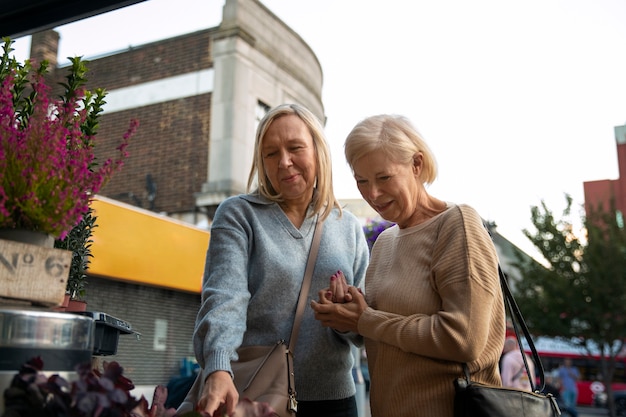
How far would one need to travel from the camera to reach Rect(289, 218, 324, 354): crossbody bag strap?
1877 mm

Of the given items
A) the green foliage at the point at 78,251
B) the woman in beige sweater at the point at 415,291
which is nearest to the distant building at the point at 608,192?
the woman in beige sweater at the point at 415,291

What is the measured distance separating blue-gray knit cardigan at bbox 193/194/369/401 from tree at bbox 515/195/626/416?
18.0 m

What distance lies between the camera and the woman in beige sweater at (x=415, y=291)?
1588mm

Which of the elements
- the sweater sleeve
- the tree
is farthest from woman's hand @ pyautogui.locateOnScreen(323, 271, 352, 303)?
the tree

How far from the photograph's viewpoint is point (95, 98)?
77.2 inches

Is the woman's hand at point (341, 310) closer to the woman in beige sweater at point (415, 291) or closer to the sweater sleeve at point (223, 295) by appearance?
the woman in beige sweater at point (415, 291)

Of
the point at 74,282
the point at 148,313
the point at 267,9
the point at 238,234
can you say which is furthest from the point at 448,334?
the point at 267,9

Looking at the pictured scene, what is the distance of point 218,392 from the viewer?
156 centimetres

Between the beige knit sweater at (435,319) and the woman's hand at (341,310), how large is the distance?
38mm

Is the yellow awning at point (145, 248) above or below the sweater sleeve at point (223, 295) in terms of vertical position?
above

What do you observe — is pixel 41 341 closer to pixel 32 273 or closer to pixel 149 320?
pixel 32 273

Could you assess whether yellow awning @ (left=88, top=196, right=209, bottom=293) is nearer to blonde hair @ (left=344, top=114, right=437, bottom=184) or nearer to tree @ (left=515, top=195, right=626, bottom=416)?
blonde hair @ (left=344, top=114, right=437, bottom=184)

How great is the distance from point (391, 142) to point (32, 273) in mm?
1046

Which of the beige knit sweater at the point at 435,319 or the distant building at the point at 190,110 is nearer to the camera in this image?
the beige knit sweater at the point at 435,319
